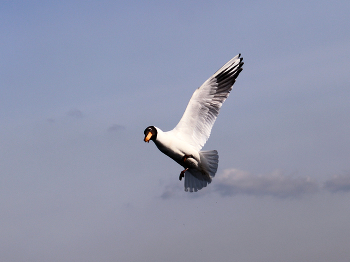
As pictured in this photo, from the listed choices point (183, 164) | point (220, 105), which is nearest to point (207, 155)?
point (183, 164)

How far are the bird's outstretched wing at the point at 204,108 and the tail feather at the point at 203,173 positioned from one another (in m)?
0.43

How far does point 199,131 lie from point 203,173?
137 centimetres

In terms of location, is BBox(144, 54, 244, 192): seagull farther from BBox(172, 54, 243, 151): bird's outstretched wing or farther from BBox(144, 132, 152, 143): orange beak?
BBox(144, 132, 152, 143): orange beak

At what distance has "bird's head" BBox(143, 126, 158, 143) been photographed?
41.9ft

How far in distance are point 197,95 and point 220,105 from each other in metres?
0.85

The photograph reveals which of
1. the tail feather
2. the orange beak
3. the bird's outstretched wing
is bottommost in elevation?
the tail feather

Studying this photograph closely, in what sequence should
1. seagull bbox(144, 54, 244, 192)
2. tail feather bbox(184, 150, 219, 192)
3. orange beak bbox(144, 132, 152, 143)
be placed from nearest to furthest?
1. orange beak bbox(144, 132, 152, 143)
2. seagull bbox(144, 54, 244, 192)
3. tail feather bbox(184, 150, 219, 192)

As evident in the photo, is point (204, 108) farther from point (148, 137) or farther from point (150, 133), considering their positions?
point (148, 137)

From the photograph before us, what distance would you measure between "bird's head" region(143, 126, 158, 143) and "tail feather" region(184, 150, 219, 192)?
5.84 feet

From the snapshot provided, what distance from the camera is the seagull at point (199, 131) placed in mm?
13477

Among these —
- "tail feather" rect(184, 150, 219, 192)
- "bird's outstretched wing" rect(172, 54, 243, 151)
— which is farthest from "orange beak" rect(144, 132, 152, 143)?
"tail feather" rect(184, 150, 219, 192)

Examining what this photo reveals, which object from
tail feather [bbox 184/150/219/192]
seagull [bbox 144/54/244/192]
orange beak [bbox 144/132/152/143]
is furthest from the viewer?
tail feather [bbox 184/150/219/192]

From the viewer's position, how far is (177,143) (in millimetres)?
13250

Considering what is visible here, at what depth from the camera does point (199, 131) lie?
14.2m
